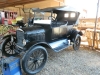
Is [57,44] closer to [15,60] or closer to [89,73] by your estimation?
[89,73]

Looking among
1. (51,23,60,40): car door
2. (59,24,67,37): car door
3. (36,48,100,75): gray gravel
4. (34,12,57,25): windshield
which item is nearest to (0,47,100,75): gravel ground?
(36,48,100,75): gray gravel

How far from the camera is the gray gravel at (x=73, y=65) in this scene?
2588mm

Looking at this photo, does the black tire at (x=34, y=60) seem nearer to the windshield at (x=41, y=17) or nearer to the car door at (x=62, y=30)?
the windshield at (x=41, y=17)

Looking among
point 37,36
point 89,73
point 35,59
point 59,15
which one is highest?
point 59,15

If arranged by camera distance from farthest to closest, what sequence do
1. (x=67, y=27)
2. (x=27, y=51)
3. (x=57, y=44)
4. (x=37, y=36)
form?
(x=67, y=27)
(x=57, y=44)
(x=37, y=36)
(x=27, y=51)

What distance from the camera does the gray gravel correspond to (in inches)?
102

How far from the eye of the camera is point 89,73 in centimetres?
255

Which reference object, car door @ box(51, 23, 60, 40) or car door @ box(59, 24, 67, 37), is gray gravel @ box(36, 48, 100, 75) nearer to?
car door @ box(51, 23, 60, 40)

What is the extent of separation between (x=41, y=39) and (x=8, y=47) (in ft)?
3.84

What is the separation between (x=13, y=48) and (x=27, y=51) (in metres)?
1.26

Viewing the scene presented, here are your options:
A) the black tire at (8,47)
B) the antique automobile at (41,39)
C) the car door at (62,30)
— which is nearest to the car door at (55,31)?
the antique automobile at (41,39)

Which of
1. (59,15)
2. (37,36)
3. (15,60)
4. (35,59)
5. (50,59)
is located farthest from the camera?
(59,15)

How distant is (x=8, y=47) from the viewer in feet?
11.0

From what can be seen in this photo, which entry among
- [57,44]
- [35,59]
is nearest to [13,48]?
[35,59]
